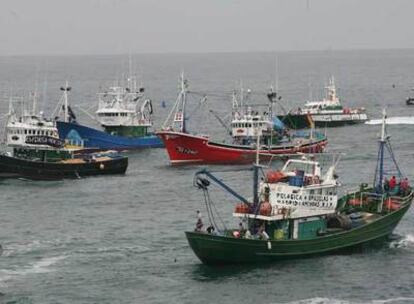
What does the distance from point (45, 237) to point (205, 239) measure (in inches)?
674

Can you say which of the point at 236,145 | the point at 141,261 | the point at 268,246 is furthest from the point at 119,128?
the point at 268,246

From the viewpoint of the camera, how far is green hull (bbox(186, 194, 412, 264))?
191 feet

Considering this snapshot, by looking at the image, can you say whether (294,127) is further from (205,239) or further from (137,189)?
(205,239)

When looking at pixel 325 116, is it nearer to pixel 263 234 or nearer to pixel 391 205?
pixel 391 205

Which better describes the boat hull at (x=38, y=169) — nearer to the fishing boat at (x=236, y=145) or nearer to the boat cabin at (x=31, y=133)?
the boat cabin at (x=31, y=133)

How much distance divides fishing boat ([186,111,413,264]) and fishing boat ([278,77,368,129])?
268ft

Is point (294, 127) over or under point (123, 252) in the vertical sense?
over

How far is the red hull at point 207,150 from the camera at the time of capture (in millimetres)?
109188

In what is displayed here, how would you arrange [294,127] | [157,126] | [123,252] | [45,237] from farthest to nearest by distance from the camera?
[157,126]
[294,127]
[45,237]
[123,252]

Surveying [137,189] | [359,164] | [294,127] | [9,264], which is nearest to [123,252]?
[9,264]

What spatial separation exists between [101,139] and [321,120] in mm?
43200

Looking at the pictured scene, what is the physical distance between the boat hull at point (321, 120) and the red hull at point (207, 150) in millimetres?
36578

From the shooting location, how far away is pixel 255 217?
59.8 m

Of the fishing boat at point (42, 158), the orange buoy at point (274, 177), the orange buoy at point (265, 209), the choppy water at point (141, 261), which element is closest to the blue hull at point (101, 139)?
the fishing boat at point (42, 158)
